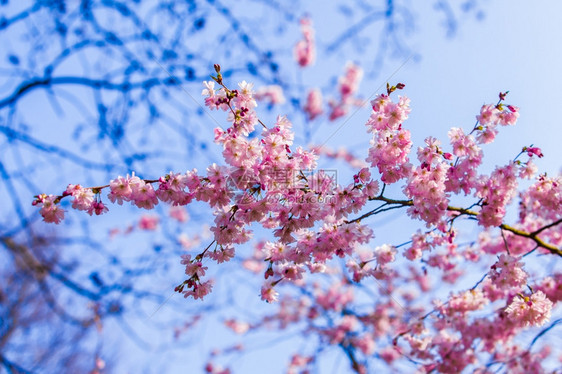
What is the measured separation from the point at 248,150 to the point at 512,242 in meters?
4.11

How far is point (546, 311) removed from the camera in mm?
3014

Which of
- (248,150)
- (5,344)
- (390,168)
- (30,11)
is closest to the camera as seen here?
(248,150)

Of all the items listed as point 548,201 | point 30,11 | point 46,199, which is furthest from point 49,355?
point 548,201

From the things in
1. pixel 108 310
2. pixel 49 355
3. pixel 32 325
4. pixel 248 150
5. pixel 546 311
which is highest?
pixel 32 325

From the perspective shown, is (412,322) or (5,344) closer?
(412,322)

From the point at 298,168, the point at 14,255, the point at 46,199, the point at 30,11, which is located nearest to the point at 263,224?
the point at 298,168

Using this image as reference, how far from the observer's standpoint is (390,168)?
2619 millimetres

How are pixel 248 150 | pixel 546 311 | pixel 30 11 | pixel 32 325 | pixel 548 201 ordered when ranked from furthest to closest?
pixel 32 325 → pixel 30 11 → pixel 548 201 → pixel 546 311 → pixel 248 150

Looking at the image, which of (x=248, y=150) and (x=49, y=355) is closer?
(x=248, y=150)

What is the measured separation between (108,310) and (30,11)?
150 inches

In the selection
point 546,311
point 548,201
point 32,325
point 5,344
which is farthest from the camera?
point 32,325

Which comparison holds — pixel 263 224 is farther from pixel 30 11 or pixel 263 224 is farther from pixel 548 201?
pixel 30 11

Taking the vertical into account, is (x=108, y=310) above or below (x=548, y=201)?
above

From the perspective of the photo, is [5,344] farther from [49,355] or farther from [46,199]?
[46,199]
